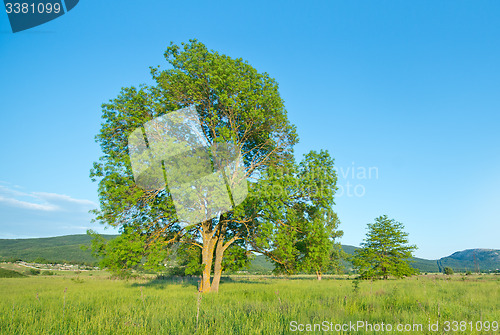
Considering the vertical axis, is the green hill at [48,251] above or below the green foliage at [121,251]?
below

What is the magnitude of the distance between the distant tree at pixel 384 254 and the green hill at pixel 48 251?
78341 mm

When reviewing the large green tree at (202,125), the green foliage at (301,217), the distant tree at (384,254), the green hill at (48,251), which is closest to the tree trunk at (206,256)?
the large green tree at (202,125)

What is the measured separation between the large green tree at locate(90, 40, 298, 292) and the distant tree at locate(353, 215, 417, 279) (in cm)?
2540

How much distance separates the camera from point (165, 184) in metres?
14.8

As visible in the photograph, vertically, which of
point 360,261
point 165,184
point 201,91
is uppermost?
point 201,91

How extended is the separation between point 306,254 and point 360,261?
23560mm

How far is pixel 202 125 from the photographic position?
18062 millimetres

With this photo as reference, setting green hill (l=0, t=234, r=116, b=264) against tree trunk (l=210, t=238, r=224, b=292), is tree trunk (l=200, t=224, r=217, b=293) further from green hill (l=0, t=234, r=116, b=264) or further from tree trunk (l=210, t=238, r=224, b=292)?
green hill (l=0, t=234, r=116, b=264)

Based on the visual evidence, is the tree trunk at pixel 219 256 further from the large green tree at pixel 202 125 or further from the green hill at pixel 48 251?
the green hill at pixel 48 251

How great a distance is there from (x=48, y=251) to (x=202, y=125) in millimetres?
153103

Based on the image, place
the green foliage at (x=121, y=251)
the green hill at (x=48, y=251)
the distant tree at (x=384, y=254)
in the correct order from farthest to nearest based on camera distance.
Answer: the green hill at (x=48, y=251)
the distant tree at (x=384, y=254)
the green foliage at (x=121, y=251)

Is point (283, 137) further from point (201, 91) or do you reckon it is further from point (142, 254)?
point (142, 254)

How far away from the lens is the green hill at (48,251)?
110481mm

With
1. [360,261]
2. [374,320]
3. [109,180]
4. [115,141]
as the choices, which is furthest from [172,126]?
[360,261]
